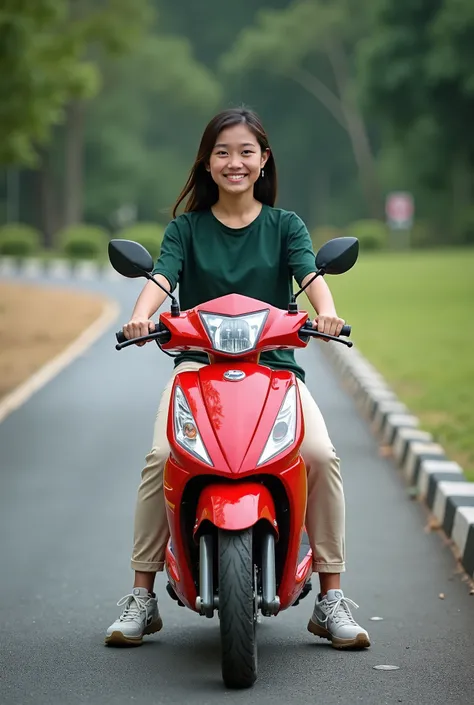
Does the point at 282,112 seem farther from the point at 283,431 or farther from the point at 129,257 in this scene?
the point at 283,431

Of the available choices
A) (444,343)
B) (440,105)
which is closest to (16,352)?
(444,343)

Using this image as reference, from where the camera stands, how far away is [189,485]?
5070mm

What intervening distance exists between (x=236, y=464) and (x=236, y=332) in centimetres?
44

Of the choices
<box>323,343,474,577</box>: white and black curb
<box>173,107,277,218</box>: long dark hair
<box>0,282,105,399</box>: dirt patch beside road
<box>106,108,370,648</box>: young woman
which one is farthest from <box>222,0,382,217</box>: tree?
<box>106,108,370,648</box>: young woman

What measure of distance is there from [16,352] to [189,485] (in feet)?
46.6

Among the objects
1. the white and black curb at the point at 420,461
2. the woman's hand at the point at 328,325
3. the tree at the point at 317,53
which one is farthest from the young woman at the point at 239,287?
the tree at the point at 317,53

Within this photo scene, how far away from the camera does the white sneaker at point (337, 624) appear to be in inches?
216

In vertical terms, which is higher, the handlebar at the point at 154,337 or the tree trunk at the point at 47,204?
the tree trunk at the point at 47,204

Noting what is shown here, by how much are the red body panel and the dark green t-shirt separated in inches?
15.4

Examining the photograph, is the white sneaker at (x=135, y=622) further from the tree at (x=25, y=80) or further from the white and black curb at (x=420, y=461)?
the tree at (x=25, y=80)

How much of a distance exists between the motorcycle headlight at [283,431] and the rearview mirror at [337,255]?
45 centimetres

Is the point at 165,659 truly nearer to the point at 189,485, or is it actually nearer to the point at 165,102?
the point at 189,485

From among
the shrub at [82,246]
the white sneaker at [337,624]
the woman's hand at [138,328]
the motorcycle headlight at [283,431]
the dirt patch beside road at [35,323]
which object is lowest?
the white sneaker at [337,624]

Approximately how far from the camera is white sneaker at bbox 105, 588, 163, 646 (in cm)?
552
